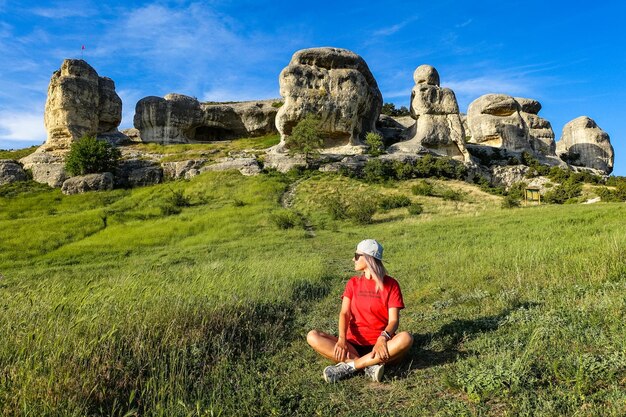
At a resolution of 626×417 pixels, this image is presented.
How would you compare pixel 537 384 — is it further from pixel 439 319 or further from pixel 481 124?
pixel 481 124

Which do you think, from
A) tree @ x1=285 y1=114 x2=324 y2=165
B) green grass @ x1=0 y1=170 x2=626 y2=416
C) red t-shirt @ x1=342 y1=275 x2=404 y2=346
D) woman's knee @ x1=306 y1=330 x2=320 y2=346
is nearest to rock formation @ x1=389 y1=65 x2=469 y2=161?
tree @ x1=285 y1=114 x2=324 y2=165

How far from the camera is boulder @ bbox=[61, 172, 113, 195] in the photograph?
163 feet

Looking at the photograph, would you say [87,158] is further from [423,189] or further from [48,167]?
[423,189]

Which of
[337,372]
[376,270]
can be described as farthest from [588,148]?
[337,372]

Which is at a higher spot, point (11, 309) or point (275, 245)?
point (11, 309)

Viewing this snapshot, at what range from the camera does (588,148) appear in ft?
269

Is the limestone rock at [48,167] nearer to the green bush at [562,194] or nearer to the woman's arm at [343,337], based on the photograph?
the woman's arm at [343,337]

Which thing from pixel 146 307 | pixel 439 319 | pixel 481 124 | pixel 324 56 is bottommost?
pixel 439 319

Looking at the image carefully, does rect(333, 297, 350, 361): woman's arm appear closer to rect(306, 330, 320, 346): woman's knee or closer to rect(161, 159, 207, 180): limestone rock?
rect(306, 330, 320, 346): woman's knee

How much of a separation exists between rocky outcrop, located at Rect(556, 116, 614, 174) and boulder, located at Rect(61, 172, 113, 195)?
76.4 meters

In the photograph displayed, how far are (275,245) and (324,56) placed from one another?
4236cm

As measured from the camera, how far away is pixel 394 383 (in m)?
5.80

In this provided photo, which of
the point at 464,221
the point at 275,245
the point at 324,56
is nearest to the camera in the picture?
the point at 275,245

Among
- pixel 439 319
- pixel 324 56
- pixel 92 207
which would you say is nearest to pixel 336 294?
pixel 439 319
